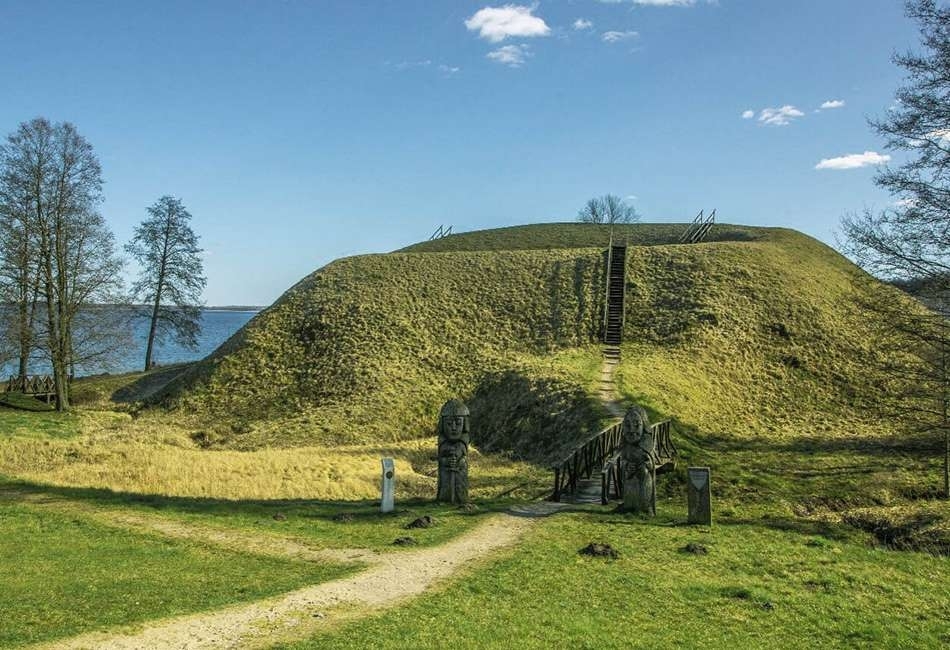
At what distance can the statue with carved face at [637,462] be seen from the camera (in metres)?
18.3

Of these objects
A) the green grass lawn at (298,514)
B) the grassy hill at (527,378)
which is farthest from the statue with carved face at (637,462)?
the grassy hill at (527,378)

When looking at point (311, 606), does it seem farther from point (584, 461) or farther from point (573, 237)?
point (573, 237)

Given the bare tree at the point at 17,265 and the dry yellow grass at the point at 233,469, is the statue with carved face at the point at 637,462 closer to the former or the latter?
the dry yellow grass at the point at 233,469

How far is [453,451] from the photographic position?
19391mm

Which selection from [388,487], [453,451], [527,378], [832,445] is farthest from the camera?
[527,378]

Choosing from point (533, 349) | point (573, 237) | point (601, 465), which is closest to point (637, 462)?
point (601, 465)

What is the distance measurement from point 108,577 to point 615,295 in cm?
→ 4074

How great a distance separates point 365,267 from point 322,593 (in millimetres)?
46387

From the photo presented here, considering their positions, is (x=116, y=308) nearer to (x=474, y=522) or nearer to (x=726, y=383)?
(x=474, y=522)

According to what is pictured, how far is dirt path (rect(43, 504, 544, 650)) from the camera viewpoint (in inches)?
360

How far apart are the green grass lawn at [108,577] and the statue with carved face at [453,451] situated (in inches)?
255

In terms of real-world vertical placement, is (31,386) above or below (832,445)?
below

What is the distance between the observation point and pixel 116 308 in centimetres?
3975

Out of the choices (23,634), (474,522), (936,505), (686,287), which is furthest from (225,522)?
(686,287)
